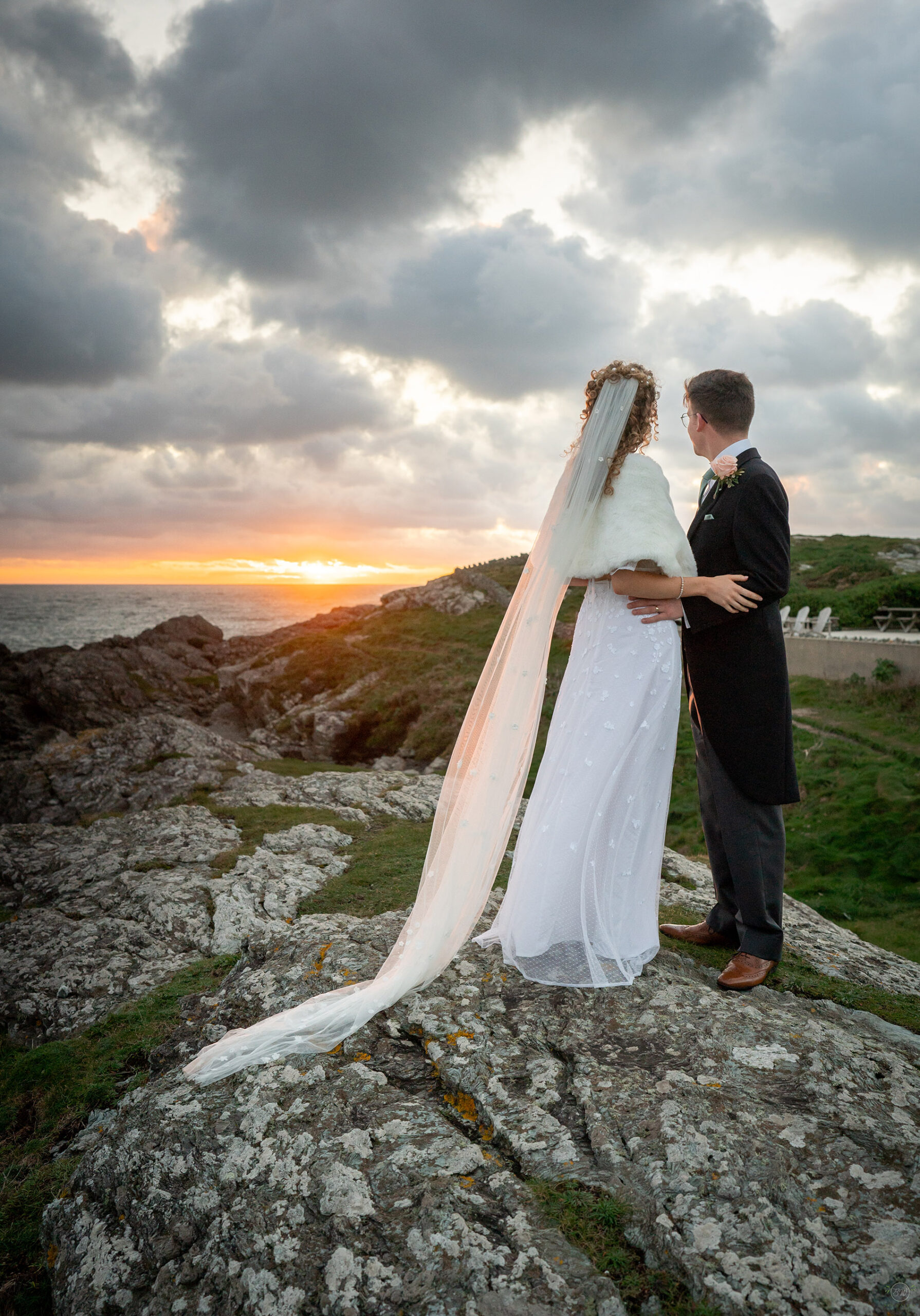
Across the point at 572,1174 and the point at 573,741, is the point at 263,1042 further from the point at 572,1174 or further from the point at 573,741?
the point at 573,741

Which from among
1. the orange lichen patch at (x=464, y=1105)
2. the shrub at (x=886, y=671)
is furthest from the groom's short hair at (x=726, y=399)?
the shrub at (x=886, y=671)

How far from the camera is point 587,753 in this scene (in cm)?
407

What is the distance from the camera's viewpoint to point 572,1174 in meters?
2.63

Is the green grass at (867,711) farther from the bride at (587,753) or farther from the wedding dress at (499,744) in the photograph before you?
the wedding dress at (499,744)

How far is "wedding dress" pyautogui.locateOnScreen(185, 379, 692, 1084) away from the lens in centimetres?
395

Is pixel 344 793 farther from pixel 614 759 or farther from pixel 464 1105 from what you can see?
pixel 464 1105

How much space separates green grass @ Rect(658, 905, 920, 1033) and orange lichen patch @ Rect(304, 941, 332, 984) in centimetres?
224

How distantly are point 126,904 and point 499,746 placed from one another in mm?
4308

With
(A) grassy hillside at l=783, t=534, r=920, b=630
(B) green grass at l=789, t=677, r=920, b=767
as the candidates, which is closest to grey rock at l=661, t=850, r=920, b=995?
(B) green grass at l=789, t=677, r=920, b=767

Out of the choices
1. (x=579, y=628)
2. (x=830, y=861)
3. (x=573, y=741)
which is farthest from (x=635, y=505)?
(x=830, y=861)

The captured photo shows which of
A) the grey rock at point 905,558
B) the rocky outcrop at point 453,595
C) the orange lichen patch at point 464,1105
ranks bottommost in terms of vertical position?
the orange lichen patch at point 464,1105

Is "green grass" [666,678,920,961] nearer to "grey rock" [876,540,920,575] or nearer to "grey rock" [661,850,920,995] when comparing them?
"grey rock" [661,850,920,995]

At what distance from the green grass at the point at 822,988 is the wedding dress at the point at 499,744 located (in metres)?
1.50

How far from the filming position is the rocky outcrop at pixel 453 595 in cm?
3441
